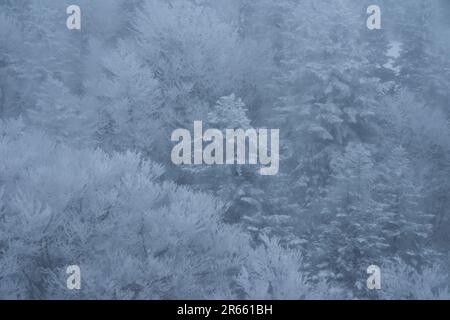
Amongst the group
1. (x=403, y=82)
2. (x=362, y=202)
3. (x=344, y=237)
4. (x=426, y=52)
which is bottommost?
(x=344, y=237)

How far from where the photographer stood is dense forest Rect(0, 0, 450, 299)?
13.5m

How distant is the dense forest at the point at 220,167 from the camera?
44.3ft

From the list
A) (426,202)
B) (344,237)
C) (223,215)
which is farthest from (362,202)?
(426,202)

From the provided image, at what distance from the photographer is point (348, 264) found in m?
16.2

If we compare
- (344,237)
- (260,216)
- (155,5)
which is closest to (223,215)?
(260,216)

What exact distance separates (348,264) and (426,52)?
24.5m

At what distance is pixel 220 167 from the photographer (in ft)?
56.6

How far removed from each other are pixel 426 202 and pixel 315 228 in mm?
10265

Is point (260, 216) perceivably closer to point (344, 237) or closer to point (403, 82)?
point (344, 237)
